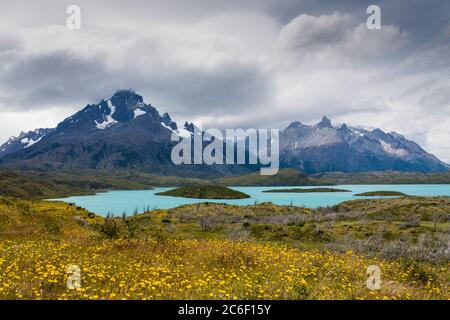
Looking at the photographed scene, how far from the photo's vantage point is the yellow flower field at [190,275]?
944 cm

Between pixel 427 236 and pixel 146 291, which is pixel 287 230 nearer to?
pixel 427 236

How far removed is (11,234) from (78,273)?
1411cm

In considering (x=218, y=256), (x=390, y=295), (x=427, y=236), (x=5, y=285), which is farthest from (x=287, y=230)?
(x=5, y=285)

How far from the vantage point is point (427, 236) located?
3422 cm

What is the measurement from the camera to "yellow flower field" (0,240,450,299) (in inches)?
372

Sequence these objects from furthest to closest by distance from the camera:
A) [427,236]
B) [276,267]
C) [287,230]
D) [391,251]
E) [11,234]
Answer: [287,230] < [427,236] < [391,251] < [11,234] < [276,267]

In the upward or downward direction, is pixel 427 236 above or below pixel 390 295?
below

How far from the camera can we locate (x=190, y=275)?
11.7 meters
